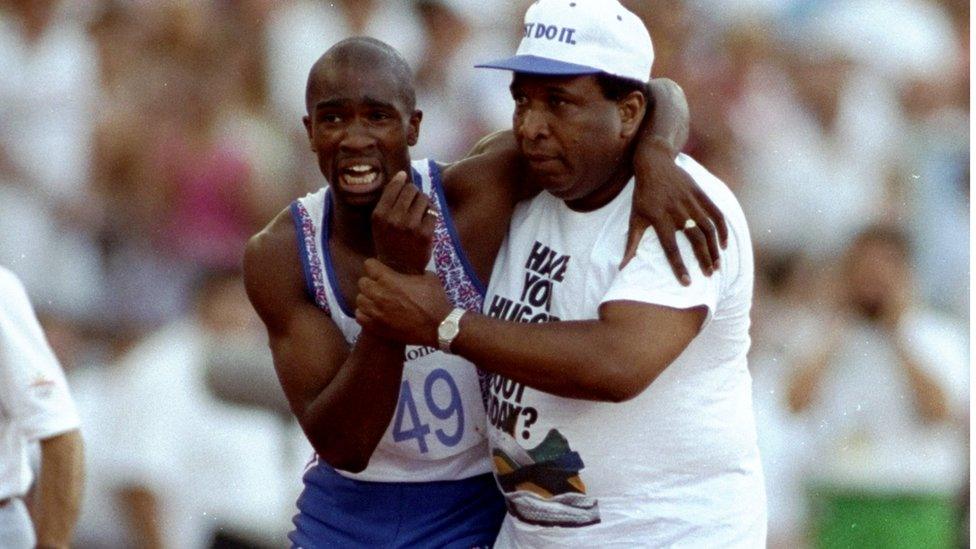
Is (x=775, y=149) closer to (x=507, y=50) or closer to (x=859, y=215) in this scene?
(x=859, y=215)

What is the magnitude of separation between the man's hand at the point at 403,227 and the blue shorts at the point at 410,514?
2.27ft

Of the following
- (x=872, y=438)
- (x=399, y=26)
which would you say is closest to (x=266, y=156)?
(x=399, y=26)

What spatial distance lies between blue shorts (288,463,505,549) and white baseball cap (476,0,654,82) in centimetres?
99

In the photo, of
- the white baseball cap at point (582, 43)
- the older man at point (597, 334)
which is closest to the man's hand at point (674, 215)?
the older man at point (597, 334)

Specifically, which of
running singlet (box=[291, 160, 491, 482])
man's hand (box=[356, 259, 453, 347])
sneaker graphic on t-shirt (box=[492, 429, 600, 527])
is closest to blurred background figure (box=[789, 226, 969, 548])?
running singlet (box=[291, 160, 491, 482])

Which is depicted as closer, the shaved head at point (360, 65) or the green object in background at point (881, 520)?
the shaved head at point (360, 65)

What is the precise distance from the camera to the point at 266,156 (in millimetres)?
8008

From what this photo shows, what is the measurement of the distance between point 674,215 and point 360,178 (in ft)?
2.20

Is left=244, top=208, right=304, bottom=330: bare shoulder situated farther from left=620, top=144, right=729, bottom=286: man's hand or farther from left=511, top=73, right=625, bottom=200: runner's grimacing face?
left=620, top=144, right=729, bottom=286: man's hand

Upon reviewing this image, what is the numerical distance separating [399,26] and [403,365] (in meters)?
4.43

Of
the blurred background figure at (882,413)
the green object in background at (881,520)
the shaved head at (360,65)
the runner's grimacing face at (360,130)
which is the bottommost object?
the green object in background at (881,520)

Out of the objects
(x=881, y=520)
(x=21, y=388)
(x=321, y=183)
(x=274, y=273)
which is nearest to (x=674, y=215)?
(x=274, y=273)

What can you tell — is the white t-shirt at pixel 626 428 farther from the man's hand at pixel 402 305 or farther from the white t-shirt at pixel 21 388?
the white t-shirt at pixel 21 388

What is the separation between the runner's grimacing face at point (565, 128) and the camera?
13.1 ft
